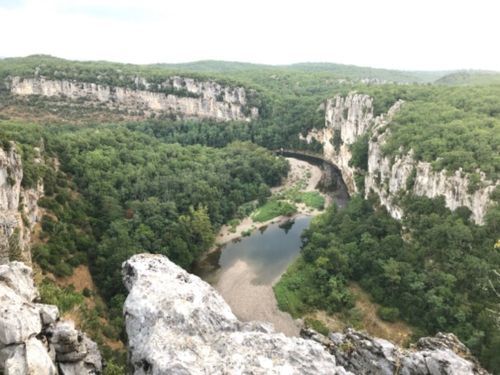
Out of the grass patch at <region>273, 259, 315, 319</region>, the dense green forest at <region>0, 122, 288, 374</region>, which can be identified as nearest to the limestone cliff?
the grass patch at <region>273, 259, 315, 319</region>

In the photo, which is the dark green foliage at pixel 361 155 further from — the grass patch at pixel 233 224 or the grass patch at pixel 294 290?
the grass patch at pixel 294 290

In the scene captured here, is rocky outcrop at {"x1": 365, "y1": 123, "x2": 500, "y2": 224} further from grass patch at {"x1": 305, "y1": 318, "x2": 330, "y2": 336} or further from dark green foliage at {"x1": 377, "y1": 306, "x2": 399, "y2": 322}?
grass patch at {"x1": 305, "y1": 318, "x2": 330, "y2": 336}

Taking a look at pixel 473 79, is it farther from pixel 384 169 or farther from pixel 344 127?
pixel 384 169

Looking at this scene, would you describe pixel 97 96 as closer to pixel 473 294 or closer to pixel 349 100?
pixel 349 100

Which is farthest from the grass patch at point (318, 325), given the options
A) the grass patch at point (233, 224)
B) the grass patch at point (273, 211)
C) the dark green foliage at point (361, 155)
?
the dark green foliage at point (361, 155)

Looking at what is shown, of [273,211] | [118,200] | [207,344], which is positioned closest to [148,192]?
[118,200]

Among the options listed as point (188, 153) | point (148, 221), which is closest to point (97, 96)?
point (188, 153)
